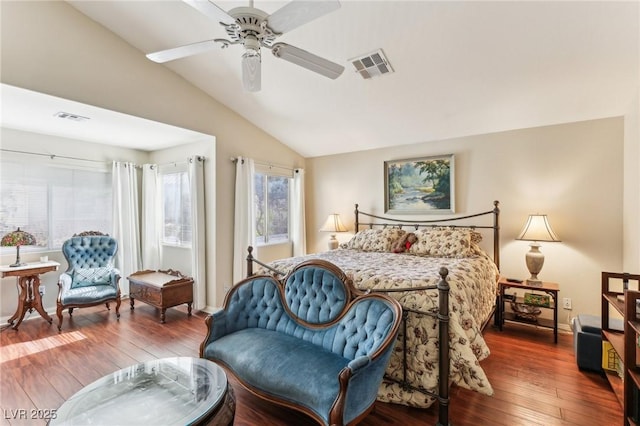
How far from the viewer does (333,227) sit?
16.2 ft

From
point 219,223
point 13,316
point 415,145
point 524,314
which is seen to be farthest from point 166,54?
point 524,314

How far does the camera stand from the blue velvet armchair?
3.61 m

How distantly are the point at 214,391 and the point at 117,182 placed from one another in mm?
4386

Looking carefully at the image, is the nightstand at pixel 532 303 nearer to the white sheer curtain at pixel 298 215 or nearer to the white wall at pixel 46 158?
the white sheer curtain at pixel 298 215

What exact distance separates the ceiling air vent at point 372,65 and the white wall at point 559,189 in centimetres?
167

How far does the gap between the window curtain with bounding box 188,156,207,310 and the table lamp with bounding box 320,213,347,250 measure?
1.94 m

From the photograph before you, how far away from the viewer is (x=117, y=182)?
4777 millimetres

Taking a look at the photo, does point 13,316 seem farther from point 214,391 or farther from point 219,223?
point 214,391

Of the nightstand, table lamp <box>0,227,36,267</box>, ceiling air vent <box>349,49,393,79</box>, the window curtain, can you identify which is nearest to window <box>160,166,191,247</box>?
the window curtain

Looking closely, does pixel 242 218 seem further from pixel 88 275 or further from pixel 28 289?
pixel 28 289

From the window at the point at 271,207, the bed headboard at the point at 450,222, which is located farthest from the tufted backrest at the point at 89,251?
the bed headboard at the point at 450,222

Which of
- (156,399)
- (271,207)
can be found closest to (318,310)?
(156,399)

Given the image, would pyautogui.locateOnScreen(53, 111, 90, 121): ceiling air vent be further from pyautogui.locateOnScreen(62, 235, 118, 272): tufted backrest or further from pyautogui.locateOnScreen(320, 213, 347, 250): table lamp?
pyautogui.locateOnScreen(320, 213, 347, 250): table lamp

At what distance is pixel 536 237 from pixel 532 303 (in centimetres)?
74
